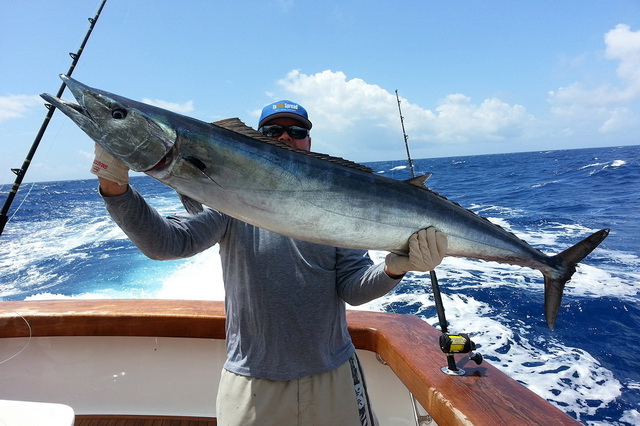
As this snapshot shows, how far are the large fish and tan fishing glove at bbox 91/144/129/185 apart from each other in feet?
0.19

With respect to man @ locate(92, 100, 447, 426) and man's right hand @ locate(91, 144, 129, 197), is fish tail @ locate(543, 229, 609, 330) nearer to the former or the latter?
man @ locate(92, 100, 447, 426)

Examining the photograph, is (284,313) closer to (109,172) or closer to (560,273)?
(109,172)

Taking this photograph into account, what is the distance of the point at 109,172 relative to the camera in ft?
5.11

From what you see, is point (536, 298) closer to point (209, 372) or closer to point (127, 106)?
point (209, 372)

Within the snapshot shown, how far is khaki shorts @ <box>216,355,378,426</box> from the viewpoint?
1.83 meters

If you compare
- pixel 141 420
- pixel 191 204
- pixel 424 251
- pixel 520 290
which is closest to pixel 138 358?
pixel 141 420

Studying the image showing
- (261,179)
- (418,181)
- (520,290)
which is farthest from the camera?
(520,290)

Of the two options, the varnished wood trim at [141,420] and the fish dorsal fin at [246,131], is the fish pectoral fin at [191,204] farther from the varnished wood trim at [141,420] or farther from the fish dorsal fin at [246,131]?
the varnished wood trim at [141,420]

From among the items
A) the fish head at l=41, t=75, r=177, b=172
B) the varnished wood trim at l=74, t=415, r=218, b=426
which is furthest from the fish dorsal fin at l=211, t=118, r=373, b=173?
the varnished wood trim at l=74, t=415, r=218, b=426

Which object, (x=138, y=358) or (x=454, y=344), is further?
(x=138, y=358)

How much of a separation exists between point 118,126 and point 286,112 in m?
0.99

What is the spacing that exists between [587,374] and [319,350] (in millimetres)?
4427

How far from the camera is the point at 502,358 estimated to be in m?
5.12

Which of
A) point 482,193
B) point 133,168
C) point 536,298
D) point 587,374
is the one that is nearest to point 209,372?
point 133,168
